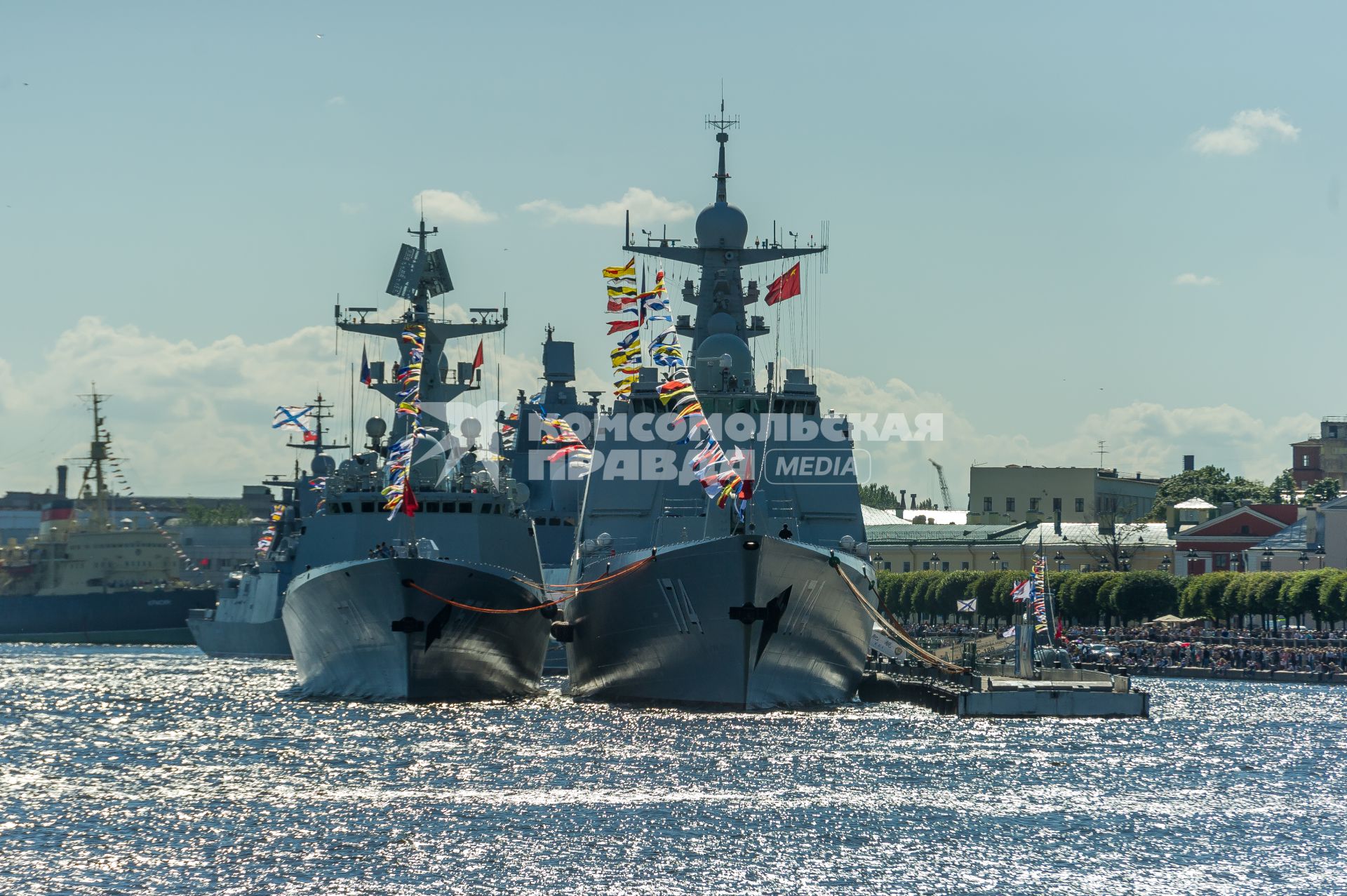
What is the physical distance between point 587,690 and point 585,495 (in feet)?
18.1

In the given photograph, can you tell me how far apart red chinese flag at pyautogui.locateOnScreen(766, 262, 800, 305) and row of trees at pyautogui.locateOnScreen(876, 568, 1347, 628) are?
36.0 meters

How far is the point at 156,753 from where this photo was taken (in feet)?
147

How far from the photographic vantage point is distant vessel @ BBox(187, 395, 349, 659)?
3501 inches

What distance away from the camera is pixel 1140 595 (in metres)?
99.7

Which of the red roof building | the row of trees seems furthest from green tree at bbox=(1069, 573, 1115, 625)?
the red roof building

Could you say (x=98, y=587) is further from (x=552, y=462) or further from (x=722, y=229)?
(x=722, y=229)

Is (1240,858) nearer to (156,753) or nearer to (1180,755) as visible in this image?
(1180,755)

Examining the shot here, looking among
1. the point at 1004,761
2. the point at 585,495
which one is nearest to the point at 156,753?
the point at 585,495

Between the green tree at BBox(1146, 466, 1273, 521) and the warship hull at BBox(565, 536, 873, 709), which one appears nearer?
the warship hull at BBox(565, 536, 873, 709)

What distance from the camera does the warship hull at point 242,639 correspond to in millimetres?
91250

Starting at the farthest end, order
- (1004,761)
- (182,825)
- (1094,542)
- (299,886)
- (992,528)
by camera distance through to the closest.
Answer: (992,528) < (1094,542) < (1004,761) < (182,825) < (299,886)

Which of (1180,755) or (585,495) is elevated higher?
(585,495)

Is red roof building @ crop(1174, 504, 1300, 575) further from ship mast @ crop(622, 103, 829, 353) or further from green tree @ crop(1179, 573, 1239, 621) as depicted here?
ship mast @ crop(622, 103, 829, 353)

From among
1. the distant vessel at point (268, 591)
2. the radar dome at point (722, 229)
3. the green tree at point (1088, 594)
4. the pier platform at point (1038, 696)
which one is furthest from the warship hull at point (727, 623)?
the green tree at point (1088, 594)
